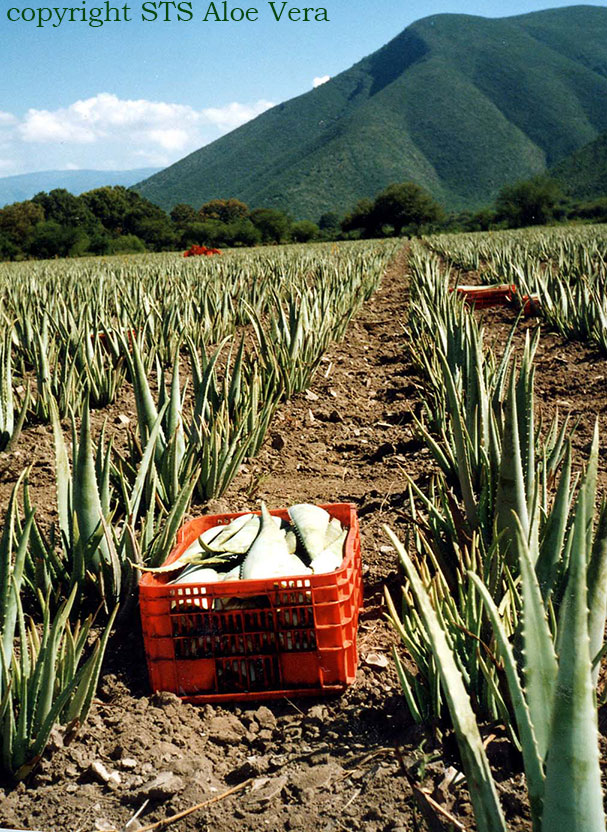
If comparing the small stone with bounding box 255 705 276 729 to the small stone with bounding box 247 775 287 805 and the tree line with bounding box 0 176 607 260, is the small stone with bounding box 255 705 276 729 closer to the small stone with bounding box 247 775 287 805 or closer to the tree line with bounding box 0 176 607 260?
the small stone with bounding box 247 775 287 805

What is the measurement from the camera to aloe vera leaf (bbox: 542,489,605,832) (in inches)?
22.7

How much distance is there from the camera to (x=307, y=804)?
1.13m

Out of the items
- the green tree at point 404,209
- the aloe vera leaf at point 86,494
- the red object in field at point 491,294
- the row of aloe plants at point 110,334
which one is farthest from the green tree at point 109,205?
the aloe vera leaf at point 86,494

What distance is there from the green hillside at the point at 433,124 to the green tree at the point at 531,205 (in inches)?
1232

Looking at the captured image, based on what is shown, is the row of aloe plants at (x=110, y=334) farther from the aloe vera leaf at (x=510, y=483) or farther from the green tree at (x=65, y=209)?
the green tree at (x=65, y=209)

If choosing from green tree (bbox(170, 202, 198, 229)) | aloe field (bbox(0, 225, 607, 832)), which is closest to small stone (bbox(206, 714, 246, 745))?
aloe field (bbox(0, 225, 607, 832))

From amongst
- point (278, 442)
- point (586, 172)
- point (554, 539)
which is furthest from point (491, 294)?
point (586, 172)

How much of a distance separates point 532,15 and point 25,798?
178799mm

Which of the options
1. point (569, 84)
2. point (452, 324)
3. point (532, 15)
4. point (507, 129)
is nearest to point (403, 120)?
point (507, 129)

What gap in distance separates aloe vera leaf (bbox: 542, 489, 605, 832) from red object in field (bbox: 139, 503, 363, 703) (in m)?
0.80

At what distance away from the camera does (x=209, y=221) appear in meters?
43.2

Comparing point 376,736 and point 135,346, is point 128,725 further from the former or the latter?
point 135,346

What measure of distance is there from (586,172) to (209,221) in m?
37.3

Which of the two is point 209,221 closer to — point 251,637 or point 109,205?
point 109,205
